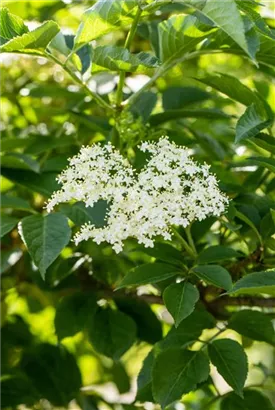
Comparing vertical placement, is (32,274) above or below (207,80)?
below

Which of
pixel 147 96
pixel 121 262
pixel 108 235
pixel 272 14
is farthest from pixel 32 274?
pixel 272 14

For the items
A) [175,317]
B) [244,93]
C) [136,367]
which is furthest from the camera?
[136,367]

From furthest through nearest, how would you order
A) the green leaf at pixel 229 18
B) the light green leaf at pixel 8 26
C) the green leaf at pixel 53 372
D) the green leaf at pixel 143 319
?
the green leaf at pixel 53 372 < the green leaf at pixel 143 319 < the light green leaf at pixel 8 26 < the green leaf at pixel 229 18

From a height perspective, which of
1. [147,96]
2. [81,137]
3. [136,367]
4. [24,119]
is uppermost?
[147,96]

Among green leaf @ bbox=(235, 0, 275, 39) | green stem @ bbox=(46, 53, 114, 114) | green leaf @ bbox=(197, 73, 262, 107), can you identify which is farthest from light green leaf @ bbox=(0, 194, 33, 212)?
green leaf @ bbox=(235, 0, 275, 39)

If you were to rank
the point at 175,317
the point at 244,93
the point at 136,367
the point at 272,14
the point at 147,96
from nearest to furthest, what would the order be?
the point at 175,317 < the point at 244,93 < the point at 147,96 < the point at 272,14 < the point at 136,367

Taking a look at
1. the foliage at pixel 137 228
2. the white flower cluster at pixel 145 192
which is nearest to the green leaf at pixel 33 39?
the foliage at pixel 137 228

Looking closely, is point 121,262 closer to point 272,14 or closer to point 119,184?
point 119,184

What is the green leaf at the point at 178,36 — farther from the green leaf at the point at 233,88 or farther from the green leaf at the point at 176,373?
the green leaf at the point at 176,373
